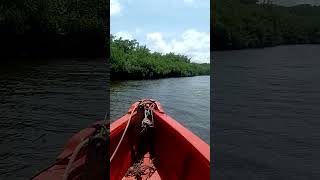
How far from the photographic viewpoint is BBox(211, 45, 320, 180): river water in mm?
11398

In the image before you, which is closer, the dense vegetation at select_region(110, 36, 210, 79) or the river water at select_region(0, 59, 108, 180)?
the river water at select_region(0, 59, 108, 180)

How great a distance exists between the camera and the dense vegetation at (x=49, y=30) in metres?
37.5

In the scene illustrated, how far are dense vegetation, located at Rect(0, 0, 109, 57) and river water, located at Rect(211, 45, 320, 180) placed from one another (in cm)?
1256

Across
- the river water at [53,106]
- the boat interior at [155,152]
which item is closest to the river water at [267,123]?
the river water at [53,106]

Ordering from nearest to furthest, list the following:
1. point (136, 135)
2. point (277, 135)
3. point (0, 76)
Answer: point (136, 135), point (277, 135), point (0, 76)

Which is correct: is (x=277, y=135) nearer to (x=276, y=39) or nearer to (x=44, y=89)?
(x=44, y=89)

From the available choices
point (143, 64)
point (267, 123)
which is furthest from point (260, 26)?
point (267, 123)

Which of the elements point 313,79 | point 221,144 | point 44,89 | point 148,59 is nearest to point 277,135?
point 221,144

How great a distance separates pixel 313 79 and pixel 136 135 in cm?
2740

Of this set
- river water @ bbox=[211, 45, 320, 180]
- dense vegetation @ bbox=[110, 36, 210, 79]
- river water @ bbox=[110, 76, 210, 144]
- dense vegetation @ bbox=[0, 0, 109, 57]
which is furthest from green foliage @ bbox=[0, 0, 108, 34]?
river water @ bbox=[211, 45, 320, 180]

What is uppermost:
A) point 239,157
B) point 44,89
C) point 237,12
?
point 237,12

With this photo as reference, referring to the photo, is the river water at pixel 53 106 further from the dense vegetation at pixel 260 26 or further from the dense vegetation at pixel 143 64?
the dense vegetation at pixel 260 26

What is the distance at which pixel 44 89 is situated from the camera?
78.6ft

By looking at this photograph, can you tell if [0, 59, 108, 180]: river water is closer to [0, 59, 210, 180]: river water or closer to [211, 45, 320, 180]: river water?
[0, 59, 210, 180]: river water
